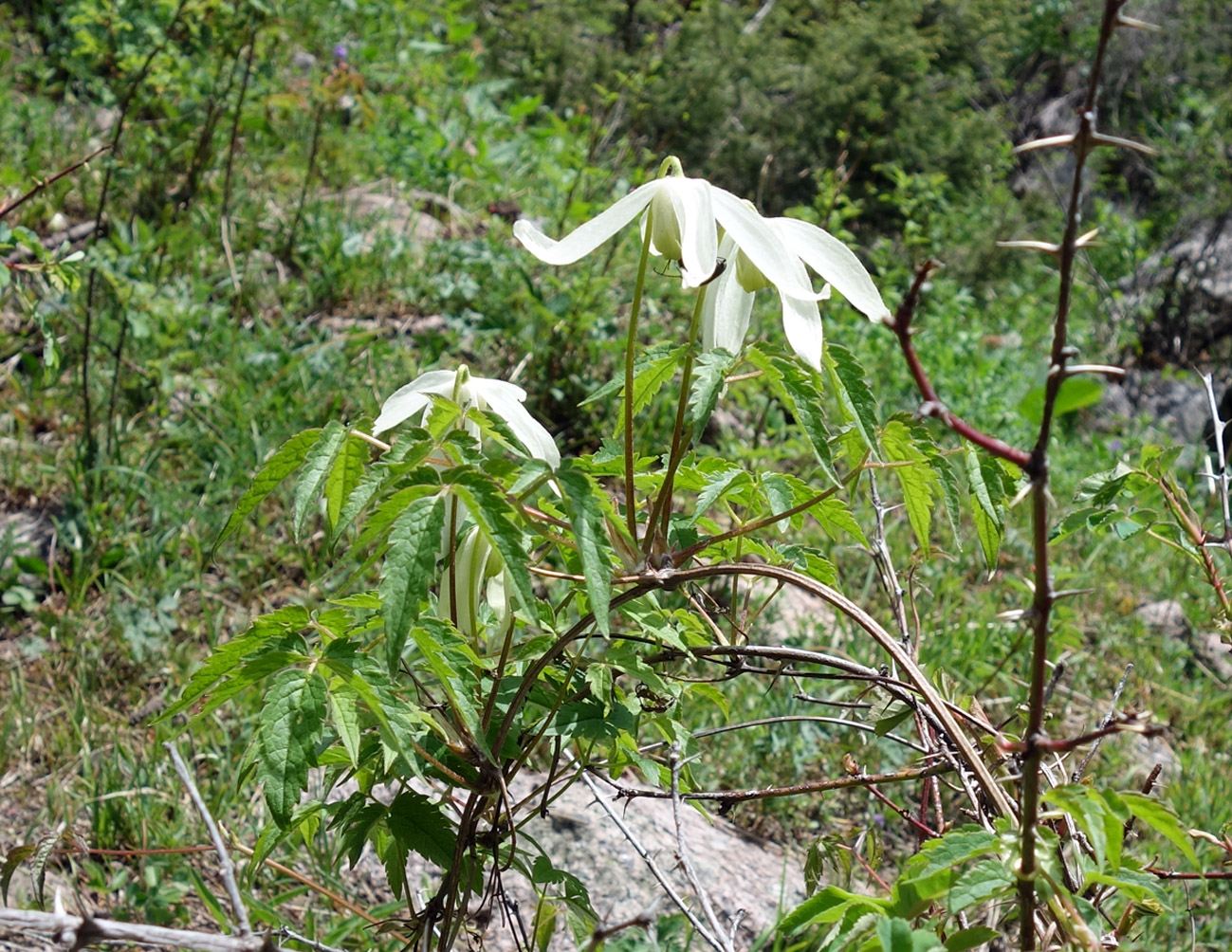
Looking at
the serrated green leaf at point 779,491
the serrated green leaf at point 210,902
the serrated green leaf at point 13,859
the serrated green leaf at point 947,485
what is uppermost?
the serrated green leaf at point 947,485

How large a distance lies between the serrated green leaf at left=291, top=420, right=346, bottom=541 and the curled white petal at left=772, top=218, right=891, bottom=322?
449 millimetres

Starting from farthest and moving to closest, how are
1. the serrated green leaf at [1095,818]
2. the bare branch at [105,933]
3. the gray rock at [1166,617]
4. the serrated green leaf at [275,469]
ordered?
the gray rock at [1166,617] < the serrated green leaf at [275,469] < the serrated green leaf at [1095,818] < the bare branch at [105,933]

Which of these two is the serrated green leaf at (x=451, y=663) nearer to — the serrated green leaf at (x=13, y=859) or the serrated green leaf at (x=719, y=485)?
the serrated green leaf at (x=719, y=485)

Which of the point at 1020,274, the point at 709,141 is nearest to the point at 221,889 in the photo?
the point at 709,141

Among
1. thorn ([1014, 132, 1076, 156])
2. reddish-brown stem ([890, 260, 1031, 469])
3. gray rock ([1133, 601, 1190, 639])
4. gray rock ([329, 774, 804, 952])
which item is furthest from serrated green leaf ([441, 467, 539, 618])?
gray rock ([1133, 601, 1190, 639])

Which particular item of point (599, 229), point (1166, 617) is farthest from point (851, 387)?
point (1166, 617)

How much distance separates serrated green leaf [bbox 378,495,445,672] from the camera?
0.76 m

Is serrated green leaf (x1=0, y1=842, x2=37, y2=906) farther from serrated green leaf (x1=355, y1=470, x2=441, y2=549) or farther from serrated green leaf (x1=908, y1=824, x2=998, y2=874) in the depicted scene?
serrated green leaf (x1=908, y1=824, x2=998, y2=874)

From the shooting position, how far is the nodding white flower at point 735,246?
88 cm

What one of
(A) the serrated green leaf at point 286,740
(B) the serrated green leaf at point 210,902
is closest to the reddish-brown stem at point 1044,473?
(A) the serrated green leaf at point 286,740

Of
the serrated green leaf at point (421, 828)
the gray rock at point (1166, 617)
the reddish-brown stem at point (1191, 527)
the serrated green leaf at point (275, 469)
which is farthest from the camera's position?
the gray rock at point (1166, 617)

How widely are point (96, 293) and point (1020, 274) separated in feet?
19.0

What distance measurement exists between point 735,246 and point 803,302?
0.10 metres

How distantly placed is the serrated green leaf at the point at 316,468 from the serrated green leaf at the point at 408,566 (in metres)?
0.12
